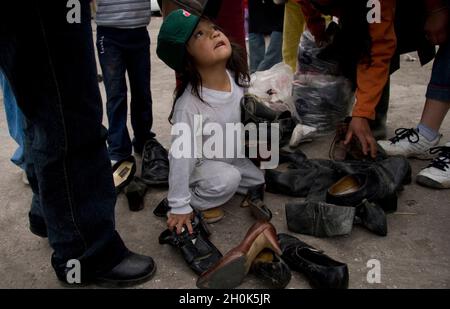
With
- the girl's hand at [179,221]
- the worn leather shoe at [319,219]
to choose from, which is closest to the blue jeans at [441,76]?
the worn leather shoe at [319,219]

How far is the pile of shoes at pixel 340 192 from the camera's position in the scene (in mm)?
1653

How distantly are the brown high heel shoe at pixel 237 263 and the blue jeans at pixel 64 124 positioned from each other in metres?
0.33

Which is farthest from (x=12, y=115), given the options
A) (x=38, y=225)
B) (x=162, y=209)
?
(x=162, y=209)

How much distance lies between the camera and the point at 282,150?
2.44 m

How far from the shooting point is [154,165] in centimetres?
222

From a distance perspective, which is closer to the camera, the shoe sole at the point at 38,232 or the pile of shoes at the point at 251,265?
the pile of shoes at the point at 251,265

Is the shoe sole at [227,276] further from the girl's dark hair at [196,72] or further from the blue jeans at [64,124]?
the girl's dark hair at [196,72]

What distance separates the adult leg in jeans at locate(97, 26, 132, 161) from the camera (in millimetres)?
2096

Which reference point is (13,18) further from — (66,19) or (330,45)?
(330,45)

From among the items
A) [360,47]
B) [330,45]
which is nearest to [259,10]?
[330,45]

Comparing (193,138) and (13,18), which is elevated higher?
(13,18)

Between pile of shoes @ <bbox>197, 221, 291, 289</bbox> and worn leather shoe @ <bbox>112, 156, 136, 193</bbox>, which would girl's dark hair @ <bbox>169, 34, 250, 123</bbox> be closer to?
worn leather shoe @ <bbox>112, 156, 136, 193</bbox>

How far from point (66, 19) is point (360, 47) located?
1.49 meters

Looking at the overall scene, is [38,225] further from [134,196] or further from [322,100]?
[322,100]
